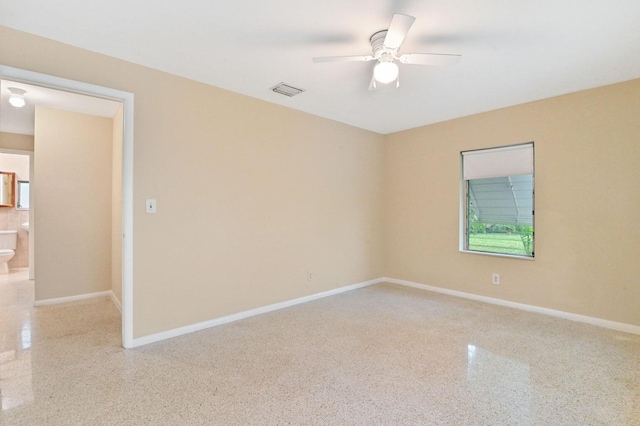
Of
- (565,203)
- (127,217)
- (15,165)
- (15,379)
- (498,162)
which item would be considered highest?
(15,165)

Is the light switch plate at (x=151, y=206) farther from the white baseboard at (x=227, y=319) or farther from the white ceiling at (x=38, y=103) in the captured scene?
the white ceiling at (x=38, y=103)

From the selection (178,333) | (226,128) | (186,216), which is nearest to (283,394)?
(178,333)

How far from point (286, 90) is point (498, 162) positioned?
108 inches

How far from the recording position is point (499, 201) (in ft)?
12.9

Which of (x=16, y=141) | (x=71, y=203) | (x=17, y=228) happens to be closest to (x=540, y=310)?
(x=71, y=203)

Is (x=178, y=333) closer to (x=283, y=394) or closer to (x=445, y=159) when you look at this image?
(x=283, y=394)

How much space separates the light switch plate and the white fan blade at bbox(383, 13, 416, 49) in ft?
7.49

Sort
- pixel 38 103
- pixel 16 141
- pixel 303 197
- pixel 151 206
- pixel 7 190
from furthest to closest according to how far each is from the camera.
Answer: pixel 7 190 → pixel 16 141 → pixel 303 197 → pixel 38 103 → pixel 151 206

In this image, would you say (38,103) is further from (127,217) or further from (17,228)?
(17,228)

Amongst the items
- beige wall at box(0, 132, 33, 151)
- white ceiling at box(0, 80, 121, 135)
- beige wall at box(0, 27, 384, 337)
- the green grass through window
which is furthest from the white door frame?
the green grass through window

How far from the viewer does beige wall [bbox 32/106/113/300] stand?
12.6 feet

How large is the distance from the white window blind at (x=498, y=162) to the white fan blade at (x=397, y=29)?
252cm

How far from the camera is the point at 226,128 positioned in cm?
320

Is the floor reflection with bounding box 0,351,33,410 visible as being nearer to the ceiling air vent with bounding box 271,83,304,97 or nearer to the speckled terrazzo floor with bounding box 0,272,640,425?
the speckled terrazzo floor with bounding box 0,272,640,425
